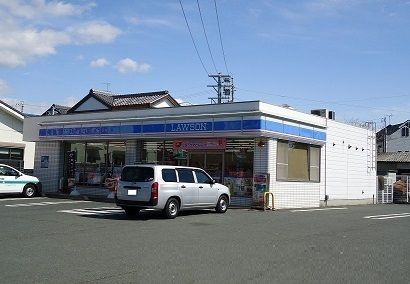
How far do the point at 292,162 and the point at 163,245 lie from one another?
14100 millimetres

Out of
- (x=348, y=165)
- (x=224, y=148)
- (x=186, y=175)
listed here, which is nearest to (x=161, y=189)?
(x=186, y=175)

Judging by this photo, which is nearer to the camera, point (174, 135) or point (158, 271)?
point (158, 271)

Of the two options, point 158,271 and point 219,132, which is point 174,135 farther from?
point 158,271

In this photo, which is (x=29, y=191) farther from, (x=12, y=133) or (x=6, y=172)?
(x=12, y=133)

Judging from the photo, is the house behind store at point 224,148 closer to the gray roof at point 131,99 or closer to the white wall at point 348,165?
the white wall at point 348,165

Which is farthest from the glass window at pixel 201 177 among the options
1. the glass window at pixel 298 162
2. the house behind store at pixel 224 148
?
the glass window at pixel 298 162

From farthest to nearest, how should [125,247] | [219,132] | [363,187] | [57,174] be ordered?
[363,187] → [57,174] → [219,132] → [125,247]

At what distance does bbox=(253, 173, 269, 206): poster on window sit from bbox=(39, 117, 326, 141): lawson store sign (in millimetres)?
2024

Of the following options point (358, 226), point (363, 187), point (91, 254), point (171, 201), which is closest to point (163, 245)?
point (91, 254)

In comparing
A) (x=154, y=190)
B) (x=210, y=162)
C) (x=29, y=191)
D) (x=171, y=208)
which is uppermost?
(x=210, y=162)

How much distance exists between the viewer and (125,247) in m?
10.3

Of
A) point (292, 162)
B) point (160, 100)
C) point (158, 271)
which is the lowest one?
point (158, 271)

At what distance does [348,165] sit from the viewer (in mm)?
30781

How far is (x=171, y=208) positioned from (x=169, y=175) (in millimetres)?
1078
